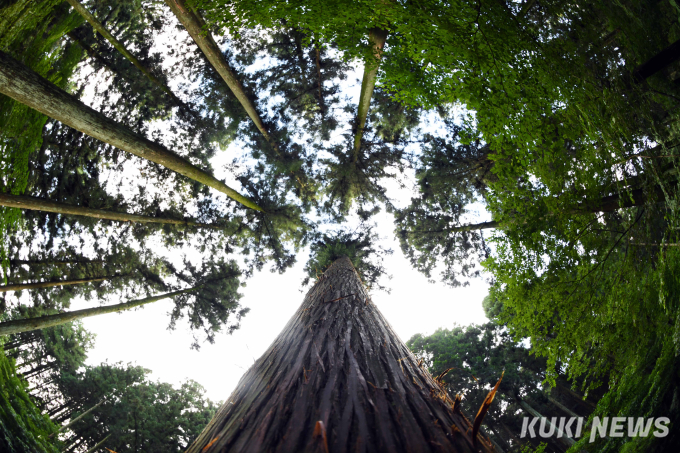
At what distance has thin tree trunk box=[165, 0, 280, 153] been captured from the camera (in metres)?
4.18

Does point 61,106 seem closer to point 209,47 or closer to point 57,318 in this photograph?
point 209,47

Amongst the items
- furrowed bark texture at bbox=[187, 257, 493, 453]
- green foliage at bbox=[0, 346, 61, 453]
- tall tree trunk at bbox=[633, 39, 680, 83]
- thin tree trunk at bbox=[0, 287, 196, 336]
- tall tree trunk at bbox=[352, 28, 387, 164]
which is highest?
tall tree trunk at bbox=[352, 28, 387, 164]

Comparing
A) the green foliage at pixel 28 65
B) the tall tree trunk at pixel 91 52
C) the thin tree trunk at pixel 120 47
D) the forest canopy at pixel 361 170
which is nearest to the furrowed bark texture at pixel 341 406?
the forest canopy at pixel 361 170

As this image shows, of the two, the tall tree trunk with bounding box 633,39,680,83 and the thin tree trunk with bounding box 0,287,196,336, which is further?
the thin tree trunk with bounding box 0,287,196,336

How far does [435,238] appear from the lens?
8.59 meters

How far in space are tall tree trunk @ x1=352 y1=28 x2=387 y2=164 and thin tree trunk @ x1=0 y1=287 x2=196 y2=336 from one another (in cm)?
715

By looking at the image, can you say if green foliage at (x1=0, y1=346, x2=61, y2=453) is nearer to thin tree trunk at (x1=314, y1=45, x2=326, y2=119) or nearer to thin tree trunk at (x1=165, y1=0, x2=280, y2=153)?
thin tree trunk at (x1=165, y1=0, x2=280, y2=153)

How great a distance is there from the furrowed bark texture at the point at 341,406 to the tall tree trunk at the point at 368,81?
3228 mm

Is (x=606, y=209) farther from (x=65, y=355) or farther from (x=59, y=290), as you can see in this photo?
(x=65, y=355)

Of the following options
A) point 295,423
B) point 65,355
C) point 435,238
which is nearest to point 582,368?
point 295,423

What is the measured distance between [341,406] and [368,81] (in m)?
5.23

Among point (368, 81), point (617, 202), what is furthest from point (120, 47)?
point (617, 202)

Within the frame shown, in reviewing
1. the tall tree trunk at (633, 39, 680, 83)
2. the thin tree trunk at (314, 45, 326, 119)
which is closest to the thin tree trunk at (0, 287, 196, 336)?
the thin tree trunk at (314, 45, 326, 119)

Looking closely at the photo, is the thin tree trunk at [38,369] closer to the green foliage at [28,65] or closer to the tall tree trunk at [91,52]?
the green foliage at [28,65]
